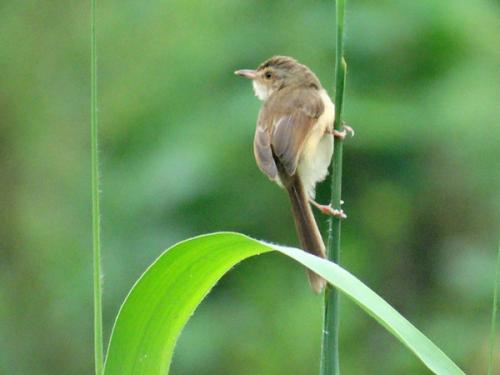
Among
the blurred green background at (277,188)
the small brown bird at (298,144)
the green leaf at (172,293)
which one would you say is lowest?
the blurred green background at (277,188)

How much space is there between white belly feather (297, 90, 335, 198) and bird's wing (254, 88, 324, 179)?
1.0 inches

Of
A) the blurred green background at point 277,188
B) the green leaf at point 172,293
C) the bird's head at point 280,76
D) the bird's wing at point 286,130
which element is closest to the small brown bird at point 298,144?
the bird's wing at point 286,130

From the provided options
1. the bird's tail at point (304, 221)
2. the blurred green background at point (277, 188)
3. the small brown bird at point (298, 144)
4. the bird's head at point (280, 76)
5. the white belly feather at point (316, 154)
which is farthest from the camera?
the blurred green background at point (277, 188)

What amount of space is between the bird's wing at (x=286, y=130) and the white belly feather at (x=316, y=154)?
2 centimetres

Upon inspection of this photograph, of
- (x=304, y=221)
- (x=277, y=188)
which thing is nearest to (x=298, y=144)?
(x=304, y=221)

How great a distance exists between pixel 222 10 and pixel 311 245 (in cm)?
250

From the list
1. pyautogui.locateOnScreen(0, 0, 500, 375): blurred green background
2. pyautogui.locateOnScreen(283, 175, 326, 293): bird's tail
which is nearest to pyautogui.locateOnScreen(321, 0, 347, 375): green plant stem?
pyautogui.locateOnScreen(283, 175, 326, 293): bird's tail

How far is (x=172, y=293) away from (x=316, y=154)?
1712mm

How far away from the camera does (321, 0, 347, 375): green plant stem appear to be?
5.33 ft

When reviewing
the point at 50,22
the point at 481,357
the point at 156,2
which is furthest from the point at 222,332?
the point at 50,22

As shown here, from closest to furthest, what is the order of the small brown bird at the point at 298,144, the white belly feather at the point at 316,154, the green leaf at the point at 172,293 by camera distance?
the green leaf at the point at 172,293
the small brown bird at the point at 298,144
the white belly feather at the point at 316,154

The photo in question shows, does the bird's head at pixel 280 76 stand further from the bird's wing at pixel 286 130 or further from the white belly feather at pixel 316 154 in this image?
the white belly feather at pixel 316 154

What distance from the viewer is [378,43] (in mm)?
4980

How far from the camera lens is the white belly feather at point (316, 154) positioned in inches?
128
